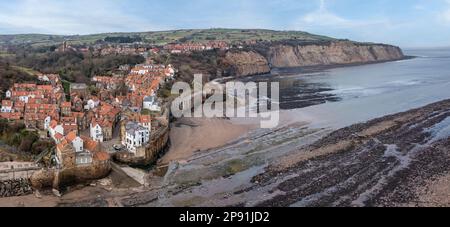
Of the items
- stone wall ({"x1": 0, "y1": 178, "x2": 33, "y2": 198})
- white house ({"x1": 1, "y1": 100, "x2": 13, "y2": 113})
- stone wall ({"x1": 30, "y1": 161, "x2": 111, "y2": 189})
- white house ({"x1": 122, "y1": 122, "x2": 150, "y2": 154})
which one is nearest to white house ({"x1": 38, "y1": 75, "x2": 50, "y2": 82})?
white house ({"x1": 1, "y1": 100, "x2": 13, "y2": 113})

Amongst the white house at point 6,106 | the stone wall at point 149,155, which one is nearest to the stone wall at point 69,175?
the stone wall at point 149,155


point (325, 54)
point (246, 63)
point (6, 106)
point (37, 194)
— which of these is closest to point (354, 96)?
point (246, 63)

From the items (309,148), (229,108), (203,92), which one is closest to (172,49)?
(203,92)

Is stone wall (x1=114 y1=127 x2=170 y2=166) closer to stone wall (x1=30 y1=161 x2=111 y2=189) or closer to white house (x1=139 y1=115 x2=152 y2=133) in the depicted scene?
white house (x1=139 y1=115 x2=152 y2=133)

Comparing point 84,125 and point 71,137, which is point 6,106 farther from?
point 71,137

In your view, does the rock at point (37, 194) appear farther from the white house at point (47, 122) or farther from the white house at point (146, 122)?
the white house at point (146, 122)

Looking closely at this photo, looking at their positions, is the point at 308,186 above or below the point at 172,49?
below
